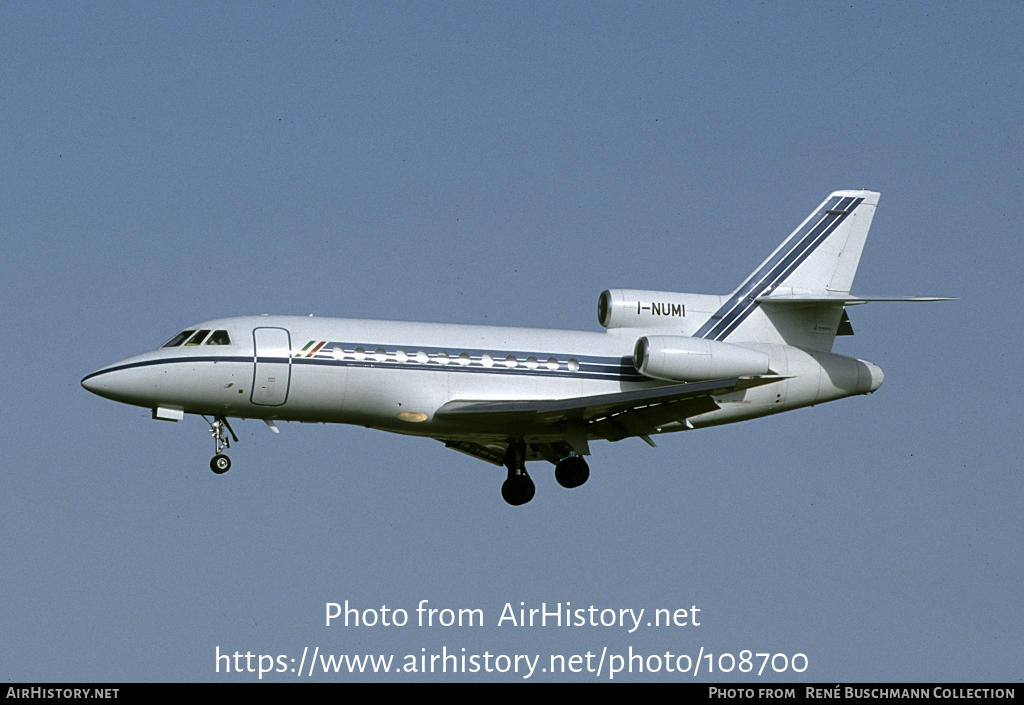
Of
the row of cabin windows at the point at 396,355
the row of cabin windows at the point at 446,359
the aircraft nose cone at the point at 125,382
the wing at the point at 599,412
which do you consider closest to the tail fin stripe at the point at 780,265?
the wing at the point at 599,412

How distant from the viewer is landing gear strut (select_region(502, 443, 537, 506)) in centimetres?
3328

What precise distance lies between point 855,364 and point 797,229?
141 inches

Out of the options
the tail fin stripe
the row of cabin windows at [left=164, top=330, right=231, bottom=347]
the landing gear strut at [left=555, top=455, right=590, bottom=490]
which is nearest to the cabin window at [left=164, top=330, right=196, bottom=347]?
the row of cabin windows at [left=164, top=330, right=231, bottom=347]

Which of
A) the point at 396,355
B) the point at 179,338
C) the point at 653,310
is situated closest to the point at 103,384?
the point at 179,338

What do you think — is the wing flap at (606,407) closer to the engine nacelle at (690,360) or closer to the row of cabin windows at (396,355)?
the engine nacelle at (690,360)

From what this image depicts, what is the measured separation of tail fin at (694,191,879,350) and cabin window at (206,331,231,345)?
10091mm

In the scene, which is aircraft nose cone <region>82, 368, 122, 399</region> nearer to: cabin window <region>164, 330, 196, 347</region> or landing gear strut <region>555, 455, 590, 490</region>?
cabin window <region>164, 330, 196, 347</region>

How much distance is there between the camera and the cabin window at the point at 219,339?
30375 millimetres

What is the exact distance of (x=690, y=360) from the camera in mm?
31078

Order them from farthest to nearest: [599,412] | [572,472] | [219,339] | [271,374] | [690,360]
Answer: [572,472], [690,360], [599,412], [219,339], [271,374]

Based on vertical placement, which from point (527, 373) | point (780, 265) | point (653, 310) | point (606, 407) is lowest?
point (606, 407)

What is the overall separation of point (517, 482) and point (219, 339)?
7226 mm

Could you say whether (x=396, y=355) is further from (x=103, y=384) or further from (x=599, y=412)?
(x=103, y=384)
